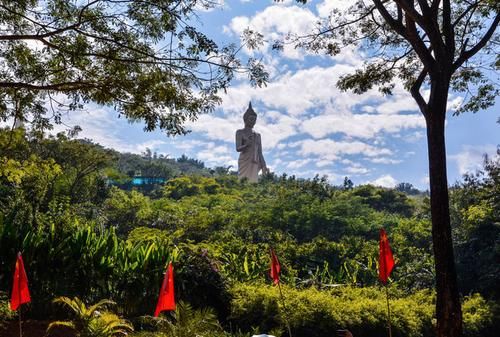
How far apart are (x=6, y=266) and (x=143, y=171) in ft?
164

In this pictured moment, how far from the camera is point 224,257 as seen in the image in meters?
11.0

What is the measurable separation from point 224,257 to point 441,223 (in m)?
6.01

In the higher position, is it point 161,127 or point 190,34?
point 190,34

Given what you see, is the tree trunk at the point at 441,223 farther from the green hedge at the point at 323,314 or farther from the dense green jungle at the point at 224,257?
the green hedge at the point at 323,314

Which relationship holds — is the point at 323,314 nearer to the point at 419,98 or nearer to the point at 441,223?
the point at 441,223

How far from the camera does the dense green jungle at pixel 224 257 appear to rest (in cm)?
736

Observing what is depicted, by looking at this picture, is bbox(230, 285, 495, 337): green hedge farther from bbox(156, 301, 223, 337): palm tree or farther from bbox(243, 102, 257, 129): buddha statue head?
bbox(243, 102, 257, 129): buddha statue head

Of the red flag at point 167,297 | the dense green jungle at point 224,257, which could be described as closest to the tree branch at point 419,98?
the dense green jungle at point 224,257

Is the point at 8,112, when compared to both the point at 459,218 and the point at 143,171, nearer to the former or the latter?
the point at 459,218

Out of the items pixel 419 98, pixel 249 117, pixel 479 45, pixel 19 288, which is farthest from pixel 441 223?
pixel 249 117

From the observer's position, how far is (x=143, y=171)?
56.6 meters

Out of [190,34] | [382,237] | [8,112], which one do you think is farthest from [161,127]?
[382,237]

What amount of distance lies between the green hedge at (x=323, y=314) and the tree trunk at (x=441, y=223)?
2.80m

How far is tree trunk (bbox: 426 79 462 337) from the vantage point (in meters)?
5.47
